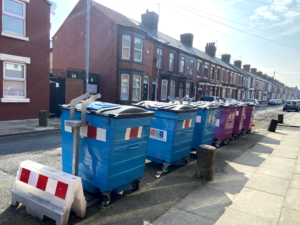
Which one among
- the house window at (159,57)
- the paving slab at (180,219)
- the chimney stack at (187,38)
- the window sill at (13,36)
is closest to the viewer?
the paving slab at (180,219)

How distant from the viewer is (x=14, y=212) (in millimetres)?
3111

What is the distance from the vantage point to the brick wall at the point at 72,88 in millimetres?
14305

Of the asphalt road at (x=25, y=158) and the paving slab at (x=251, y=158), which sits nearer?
the asphalt road at (x=25, y=158)

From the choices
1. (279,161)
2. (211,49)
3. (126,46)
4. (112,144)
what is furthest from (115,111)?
(211,49)

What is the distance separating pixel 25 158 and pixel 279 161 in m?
7.05

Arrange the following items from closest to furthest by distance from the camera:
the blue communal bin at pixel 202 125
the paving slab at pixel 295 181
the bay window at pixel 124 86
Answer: the paving slab at pixel 295 181
the blue communal bin at pixel 202 125
the bay window at pixel 124 86

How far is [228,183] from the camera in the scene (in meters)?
4.50

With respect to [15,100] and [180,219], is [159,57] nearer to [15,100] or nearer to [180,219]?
[15,100]

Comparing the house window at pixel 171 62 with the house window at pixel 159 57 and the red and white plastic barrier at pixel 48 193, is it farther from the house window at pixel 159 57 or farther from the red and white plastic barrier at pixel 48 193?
the red and white plastic barrier at pixel 48 193

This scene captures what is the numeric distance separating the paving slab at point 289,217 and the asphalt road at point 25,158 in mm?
2418

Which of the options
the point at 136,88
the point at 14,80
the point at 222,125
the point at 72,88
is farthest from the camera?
the point at 136,88

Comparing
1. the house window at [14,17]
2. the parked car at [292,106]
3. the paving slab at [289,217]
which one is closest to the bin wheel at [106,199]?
the paving slab at [289,217]

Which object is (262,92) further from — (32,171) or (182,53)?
(32,171)

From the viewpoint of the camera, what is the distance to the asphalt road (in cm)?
305
